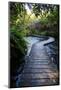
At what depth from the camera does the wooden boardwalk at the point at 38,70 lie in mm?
2182

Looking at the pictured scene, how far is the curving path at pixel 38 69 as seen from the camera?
2.18 m

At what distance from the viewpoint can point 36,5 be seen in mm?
2227

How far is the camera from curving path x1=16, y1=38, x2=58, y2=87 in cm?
218

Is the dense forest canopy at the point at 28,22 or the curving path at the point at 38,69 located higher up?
the dense forest canopy at the point at 28,22

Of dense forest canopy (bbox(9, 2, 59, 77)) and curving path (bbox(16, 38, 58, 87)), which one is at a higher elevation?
dense forest canopy (bbox(9, 2, 59, 77))

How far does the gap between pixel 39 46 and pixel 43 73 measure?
0.29 metres

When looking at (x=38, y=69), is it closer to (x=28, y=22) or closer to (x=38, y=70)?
(x=38, y=70)

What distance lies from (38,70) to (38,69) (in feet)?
0.03

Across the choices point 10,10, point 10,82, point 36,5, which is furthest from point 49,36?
point 10,82

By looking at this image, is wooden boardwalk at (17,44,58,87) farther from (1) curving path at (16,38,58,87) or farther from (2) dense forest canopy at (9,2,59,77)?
(2) dense forest canopy at (9,2,59,77)

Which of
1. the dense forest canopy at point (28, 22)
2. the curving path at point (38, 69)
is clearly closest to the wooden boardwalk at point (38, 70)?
the curving path at point (38, 69)

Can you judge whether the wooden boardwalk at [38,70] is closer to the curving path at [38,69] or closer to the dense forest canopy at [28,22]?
the curving path at [38,69]


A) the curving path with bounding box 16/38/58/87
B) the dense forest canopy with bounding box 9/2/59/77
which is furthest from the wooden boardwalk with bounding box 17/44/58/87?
the dense forest canopy with bounding box 9/2/59/77

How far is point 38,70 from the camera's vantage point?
7.27ft
